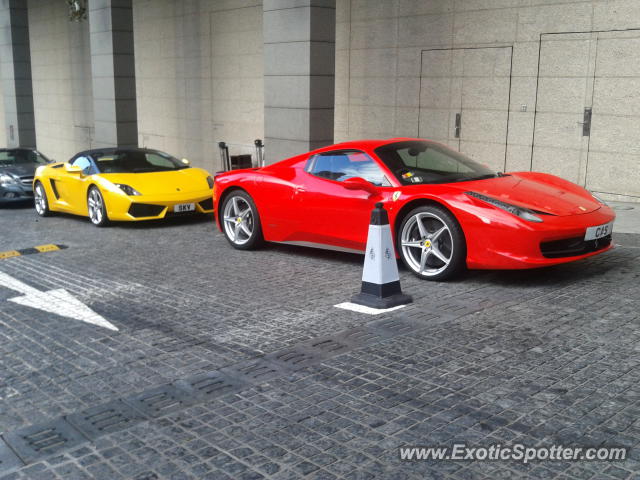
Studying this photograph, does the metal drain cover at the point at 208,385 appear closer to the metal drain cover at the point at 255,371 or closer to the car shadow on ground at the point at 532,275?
the metal drain cover at the point at 255,371

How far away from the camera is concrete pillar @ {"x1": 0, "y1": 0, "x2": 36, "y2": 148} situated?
26.0 metres

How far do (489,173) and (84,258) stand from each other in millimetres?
4725

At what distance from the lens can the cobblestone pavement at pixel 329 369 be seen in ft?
11.4

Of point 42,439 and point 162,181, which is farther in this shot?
point 162,181

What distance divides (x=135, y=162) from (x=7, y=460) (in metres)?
Answer: 8.92

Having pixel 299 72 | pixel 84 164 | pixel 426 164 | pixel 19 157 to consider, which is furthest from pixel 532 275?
pixel 19 157

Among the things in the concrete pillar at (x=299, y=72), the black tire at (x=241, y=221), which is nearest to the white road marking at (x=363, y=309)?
the black tire at (x=241, y=221)

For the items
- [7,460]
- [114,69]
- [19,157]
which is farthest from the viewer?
[114,69]

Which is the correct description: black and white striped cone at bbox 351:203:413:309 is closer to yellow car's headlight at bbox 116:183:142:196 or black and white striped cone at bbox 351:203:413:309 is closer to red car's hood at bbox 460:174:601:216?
red car's hood at bbox 460:174:601:216

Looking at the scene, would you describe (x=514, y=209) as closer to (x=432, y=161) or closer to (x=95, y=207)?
→ (x=432, y=161)

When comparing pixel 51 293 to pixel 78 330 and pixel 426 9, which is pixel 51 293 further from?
pixel 426 9

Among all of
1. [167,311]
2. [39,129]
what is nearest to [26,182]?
[167,311]

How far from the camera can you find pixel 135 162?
1199 centimetres

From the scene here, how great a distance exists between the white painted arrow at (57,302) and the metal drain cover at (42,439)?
1740 millimetres
